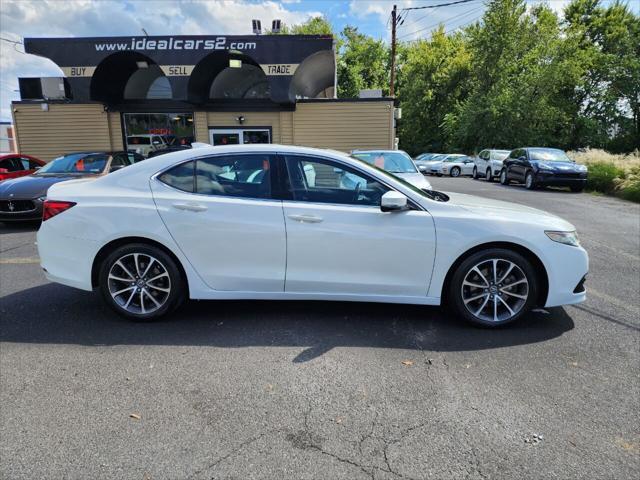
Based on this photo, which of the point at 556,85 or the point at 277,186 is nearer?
the point at 277,186

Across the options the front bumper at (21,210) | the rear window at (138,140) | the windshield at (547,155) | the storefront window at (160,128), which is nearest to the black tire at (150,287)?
the front bumper at (21,210)

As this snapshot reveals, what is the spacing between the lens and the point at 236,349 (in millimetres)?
3498

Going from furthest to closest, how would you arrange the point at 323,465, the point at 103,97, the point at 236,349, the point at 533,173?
1. the point at 533,173
2. the point at 103,97
3. the point at 236,349
4. the point at 323,465

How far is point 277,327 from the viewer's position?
3.89 m

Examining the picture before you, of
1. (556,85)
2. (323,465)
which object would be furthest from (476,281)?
(556,85)

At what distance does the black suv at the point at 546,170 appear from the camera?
54.4 feet

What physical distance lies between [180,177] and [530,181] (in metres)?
17.0

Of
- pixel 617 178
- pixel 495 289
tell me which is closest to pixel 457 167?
pixel 617 178

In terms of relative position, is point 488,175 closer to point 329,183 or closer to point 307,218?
point 329,183

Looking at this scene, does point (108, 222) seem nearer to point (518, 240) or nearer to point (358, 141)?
point (518, 240)

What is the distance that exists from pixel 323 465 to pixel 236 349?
57.4 inches

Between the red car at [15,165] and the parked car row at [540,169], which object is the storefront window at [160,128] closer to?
the red car at [15,165]

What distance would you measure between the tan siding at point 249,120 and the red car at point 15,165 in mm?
5909

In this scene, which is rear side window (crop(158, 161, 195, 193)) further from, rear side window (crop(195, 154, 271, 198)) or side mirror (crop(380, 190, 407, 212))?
side mirror (crop(380, 190, 407, 212))
